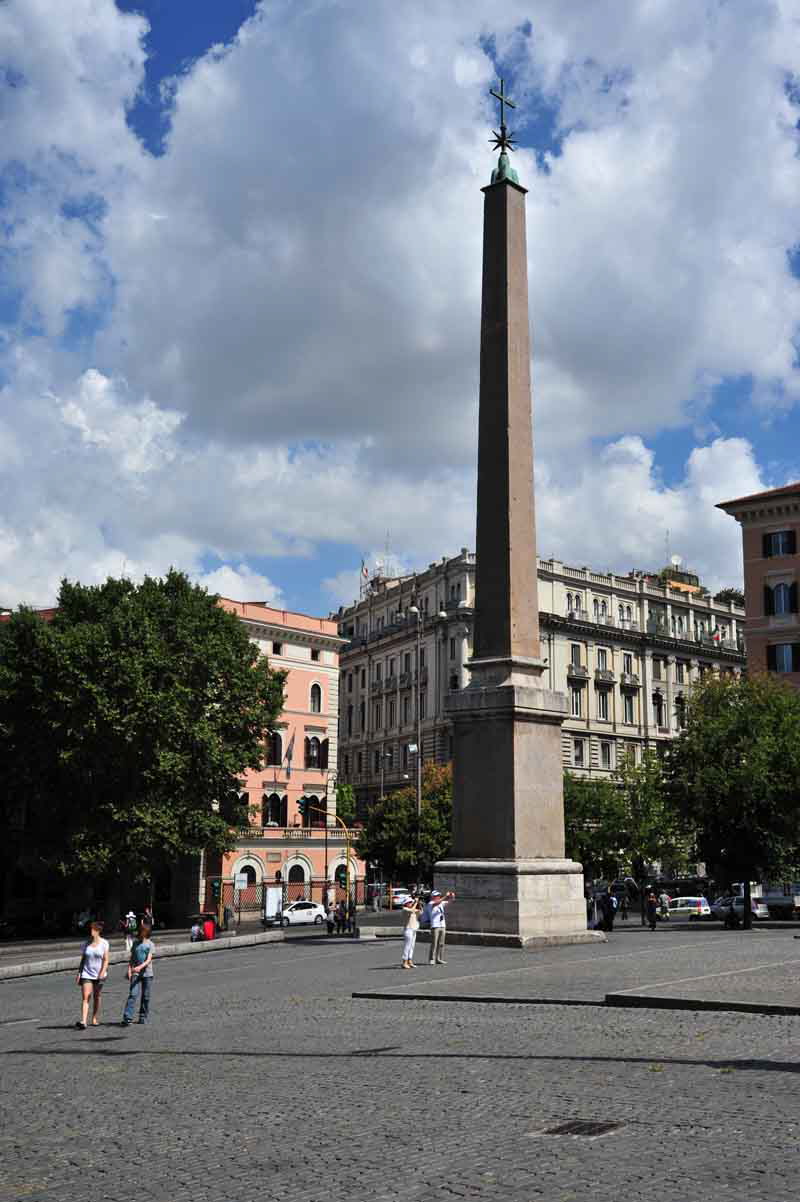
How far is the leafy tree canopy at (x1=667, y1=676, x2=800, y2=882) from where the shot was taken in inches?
1566

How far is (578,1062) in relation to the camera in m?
10.7

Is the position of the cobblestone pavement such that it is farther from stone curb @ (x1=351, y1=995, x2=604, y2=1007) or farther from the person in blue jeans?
the person in blue jeans

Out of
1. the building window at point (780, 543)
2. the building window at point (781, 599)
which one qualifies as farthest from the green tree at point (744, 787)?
the building window at point (780, 543)

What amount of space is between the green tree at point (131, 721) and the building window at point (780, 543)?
26.9 meters

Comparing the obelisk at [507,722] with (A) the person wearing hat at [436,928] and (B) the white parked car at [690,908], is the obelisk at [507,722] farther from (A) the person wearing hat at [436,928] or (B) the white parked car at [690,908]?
(B) the white parked car at [690,908]

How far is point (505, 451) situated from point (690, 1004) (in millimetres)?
14033

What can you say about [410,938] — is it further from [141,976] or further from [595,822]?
[595,822]

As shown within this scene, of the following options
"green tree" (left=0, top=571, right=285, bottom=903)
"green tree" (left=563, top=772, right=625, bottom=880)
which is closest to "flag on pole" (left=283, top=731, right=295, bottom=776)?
"green tree" (left=563, top=772, right=625, bottom=880)

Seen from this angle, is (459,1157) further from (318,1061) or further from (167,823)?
(167,823)

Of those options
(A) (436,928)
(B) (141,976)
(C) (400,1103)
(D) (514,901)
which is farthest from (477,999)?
(D) (514,901)

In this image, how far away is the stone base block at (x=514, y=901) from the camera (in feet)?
77.7

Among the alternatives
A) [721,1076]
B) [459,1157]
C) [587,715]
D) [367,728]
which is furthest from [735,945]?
[367,728]

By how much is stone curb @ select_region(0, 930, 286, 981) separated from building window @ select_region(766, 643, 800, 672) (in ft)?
108

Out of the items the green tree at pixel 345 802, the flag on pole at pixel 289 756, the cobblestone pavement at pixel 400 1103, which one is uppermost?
the flag on pole at pixel 289 756
